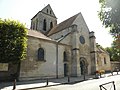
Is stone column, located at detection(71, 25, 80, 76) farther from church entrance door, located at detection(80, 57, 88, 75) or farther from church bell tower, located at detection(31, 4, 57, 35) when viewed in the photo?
church bell tower, located at detection(31, 4, 57, 35)

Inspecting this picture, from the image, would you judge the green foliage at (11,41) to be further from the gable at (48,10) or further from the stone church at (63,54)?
the gable at (48,10)

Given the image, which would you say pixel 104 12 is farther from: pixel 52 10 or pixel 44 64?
pixel 52 10

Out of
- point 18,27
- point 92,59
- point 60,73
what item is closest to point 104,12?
point 18,27

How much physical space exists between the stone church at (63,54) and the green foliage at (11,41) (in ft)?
8.23

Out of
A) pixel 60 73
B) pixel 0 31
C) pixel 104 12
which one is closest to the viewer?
pixel 104 12

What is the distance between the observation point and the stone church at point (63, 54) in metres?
19.2

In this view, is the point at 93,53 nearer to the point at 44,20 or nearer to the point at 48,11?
the point at 44,20

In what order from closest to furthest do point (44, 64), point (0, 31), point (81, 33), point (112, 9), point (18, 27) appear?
point (112, 9)
point (0, 31)
point (18, 27)
point (44, 64)
point (81, 33)

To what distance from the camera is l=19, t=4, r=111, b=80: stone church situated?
1925 cm

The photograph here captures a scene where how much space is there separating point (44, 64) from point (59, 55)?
3540 millimetres

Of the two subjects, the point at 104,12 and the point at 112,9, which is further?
the point at 104,12

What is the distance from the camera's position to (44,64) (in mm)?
20422

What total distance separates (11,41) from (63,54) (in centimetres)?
1048

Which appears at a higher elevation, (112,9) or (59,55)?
(112,9)
